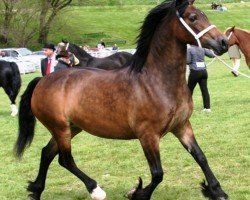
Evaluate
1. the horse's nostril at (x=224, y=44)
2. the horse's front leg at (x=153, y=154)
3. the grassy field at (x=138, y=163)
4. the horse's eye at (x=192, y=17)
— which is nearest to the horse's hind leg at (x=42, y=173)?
the grassy field at (x=138, y=163)

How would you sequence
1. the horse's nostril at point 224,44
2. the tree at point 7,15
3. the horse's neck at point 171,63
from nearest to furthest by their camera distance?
the horse's nostril at point 224,44 → the horse's neck at point 171,63 → the tree at point 7,15

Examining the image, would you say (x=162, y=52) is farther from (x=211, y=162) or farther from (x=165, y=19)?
(x=211, y=162)

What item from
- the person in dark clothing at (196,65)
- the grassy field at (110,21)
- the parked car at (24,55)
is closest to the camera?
the person in dark clothing at (196,65)

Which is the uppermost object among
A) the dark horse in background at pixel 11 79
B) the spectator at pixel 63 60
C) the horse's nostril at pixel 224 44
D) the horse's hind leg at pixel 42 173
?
the horse's nostril at pixel 224 44

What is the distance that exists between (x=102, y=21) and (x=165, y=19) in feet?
180

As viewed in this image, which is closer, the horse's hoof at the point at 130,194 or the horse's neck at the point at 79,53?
the horse's hoof at the point at 130,194

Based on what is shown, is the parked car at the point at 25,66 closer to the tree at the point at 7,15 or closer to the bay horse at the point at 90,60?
the tree at the point at 7,15

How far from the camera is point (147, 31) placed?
5.89m

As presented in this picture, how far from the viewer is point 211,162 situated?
8.25 meters

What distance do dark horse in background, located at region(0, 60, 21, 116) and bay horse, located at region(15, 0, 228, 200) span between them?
28.8ft

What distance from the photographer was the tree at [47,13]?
4741 cm

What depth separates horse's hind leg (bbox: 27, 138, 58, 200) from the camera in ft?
21.7

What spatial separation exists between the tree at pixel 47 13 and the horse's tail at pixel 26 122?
41.0 meters

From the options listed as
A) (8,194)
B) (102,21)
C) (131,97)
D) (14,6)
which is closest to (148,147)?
(131,97)
